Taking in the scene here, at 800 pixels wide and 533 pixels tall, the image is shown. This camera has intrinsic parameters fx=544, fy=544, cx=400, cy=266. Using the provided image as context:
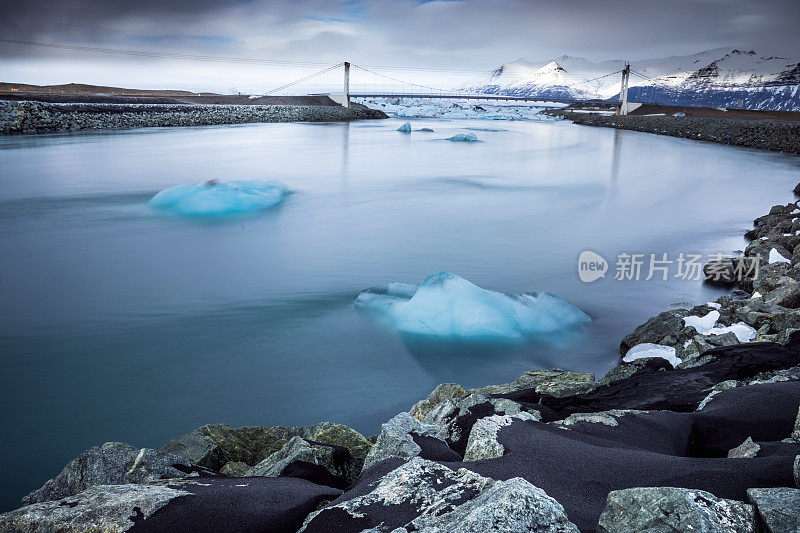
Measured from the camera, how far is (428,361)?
519 centimetres

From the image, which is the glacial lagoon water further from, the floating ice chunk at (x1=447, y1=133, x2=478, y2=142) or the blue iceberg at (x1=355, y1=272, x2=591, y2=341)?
the floating ice chunk at (x1=447, y1=133, x2=478, y2=142)

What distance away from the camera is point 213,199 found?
11.3 meters

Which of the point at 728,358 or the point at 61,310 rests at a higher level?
the point at 728,358

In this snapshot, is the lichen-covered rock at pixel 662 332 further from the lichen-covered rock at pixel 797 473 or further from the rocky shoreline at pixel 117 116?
the rocky shoreline at pixel 117 116

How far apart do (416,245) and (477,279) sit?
2.23m

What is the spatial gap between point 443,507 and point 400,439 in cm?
67

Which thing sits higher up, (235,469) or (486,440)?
(486,440)

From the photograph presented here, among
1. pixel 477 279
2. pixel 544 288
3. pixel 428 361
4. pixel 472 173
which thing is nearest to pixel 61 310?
pixel 428 361

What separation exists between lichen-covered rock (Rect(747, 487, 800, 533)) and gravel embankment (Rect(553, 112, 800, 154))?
112 ft

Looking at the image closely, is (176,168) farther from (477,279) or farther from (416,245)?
(477,279)

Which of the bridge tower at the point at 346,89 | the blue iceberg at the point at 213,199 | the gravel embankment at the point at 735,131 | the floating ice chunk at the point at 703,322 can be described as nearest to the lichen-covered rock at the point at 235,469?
the floating ice chunk at the point at 703,322

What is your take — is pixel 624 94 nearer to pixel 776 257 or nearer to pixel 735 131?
pixel 735 131

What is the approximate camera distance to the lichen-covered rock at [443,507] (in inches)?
55.8

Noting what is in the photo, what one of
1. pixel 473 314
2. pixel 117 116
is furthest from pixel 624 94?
pixel 473 314
